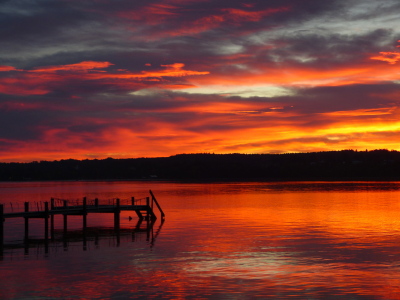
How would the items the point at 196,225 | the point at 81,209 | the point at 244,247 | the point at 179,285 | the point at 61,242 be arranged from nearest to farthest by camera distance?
the point at 179,285, the point at 244,247, the point at 61,242, the point at 81,209, the point at 196,225

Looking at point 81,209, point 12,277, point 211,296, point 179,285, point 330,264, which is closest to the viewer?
point 211,296

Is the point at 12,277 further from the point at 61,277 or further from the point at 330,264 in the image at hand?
the point at 330,264

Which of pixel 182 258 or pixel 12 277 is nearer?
pixel 12 277

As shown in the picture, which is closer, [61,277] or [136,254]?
[61,277]

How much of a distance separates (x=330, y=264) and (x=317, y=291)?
7786mm

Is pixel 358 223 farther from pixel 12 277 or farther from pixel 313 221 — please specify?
pixel 12 277

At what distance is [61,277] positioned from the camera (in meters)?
29.8

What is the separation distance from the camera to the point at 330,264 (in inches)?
1328

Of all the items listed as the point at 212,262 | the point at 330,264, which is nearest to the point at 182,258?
the point at 212,262

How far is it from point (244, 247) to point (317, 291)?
15245mm

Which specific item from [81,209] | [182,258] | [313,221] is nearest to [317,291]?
[182,258]

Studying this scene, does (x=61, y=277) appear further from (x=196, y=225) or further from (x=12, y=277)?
(x=196, y=225)

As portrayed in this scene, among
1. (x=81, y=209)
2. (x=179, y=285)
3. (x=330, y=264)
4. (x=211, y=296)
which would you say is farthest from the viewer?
(x=81, y=209)

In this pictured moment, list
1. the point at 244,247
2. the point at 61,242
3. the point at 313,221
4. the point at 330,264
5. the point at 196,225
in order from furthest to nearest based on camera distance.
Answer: the point at 313,221
the point at 196,225
the point at 61,242
the point at 244,247
the point at 330,264
